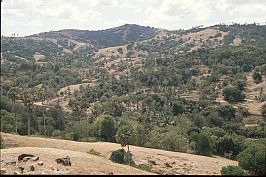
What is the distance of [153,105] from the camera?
388ft

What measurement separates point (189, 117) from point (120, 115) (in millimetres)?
18414

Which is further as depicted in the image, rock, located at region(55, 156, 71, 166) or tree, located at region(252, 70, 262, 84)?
tree, located at region(252, 70, 262, 84)

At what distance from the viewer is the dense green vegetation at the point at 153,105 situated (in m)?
68.8

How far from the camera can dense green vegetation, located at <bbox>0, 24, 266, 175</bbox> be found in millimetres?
68750

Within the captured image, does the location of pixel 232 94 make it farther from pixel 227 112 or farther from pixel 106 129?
pixel 106 129

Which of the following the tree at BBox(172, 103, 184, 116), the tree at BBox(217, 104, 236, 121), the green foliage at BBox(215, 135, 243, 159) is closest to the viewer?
the green foliage at BBox(215, 135, 243, 159)

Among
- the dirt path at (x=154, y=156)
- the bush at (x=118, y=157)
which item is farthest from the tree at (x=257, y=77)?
the bush at (x=118, y=157)

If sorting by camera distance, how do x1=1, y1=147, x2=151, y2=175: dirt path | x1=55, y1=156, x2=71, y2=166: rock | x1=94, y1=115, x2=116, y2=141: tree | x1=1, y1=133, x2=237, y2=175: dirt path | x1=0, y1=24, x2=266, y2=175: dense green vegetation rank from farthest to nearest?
x1=94, y1=115, x2=116, y2=141: tree, x1=0, y1=24, x2=266, y2=175: dense green vegetation, x1=1, y1=133, x2=237, y2=175: dirt path, x1=55, y1=156, x2=71, y2=166: rock, x1=1, y1=147, x2=151, y2=175: dirt path

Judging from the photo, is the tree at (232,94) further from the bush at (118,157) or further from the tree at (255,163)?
the bush at (118,157)

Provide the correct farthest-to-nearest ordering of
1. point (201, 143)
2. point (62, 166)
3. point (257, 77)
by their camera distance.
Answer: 1. point (257, 77)
2. point (201, 143)
3. point (62, 166)

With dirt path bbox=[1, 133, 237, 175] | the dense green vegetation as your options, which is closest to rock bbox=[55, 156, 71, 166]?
the dense green vegetation

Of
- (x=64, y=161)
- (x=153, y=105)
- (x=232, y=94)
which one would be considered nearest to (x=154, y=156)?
(x=64, y=161)

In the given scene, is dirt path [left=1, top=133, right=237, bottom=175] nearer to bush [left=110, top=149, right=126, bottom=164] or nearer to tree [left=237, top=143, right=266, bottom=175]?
bush [left=110, top=149, right=126, bottom=164]

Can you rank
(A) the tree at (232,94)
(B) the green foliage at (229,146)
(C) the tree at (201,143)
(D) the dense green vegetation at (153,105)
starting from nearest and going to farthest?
(C) the tree at (201,143), (D) the dense green vegetation at (153,105), (B) the green foliage at (229,146), (A) the tree at (232,94)
